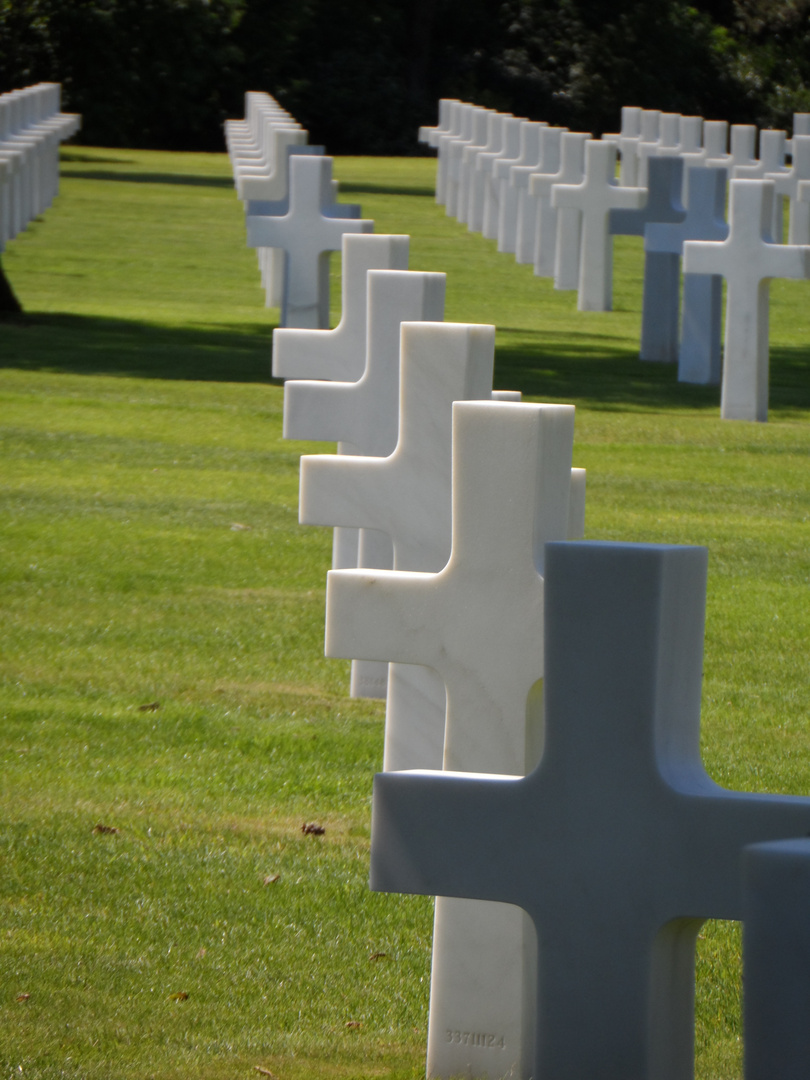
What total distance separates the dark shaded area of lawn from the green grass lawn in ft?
0.22

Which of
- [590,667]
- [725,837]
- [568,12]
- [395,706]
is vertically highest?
[568,12]

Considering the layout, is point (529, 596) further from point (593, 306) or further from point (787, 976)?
point (593, 306)

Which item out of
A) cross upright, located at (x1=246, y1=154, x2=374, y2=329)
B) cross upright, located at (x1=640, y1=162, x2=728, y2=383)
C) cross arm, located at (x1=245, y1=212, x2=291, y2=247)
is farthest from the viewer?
cross upright, located at (x1=640, y1=162, x2=728, y2=383)

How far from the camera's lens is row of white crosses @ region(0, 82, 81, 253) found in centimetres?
2498

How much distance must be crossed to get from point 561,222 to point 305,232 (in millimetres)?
8084

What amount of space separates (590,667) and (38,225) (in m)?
27.7

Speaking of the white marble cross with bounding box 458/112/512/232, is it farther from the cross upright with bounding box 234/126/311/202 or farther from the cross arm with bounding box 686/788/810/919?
the cross arm with bounding box 686/788/810/919

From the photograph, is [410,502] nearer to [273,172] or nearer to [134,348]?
[134,348]

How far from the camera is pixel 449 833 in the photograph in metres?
2.60

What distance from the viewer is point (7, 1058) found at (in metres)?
3.72

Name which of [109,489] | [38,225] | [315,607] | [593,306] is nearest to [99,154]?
[38,225]

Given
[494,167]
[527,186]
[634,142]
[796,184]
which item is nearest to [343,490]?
[796,184]

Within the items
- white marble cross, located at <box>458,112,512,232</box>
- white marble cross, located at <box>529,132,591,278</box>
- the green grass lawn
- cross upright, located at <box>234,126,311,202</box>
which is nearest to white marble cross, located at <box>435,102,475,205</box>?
white marble cross, located at <box>458,112,512,232</box>

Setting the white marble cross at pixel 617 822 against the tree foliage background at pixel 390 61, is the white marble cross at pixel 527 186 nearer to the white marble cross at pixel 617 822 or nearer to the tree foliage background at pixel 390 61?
the white marble cross at pixel 617 822
